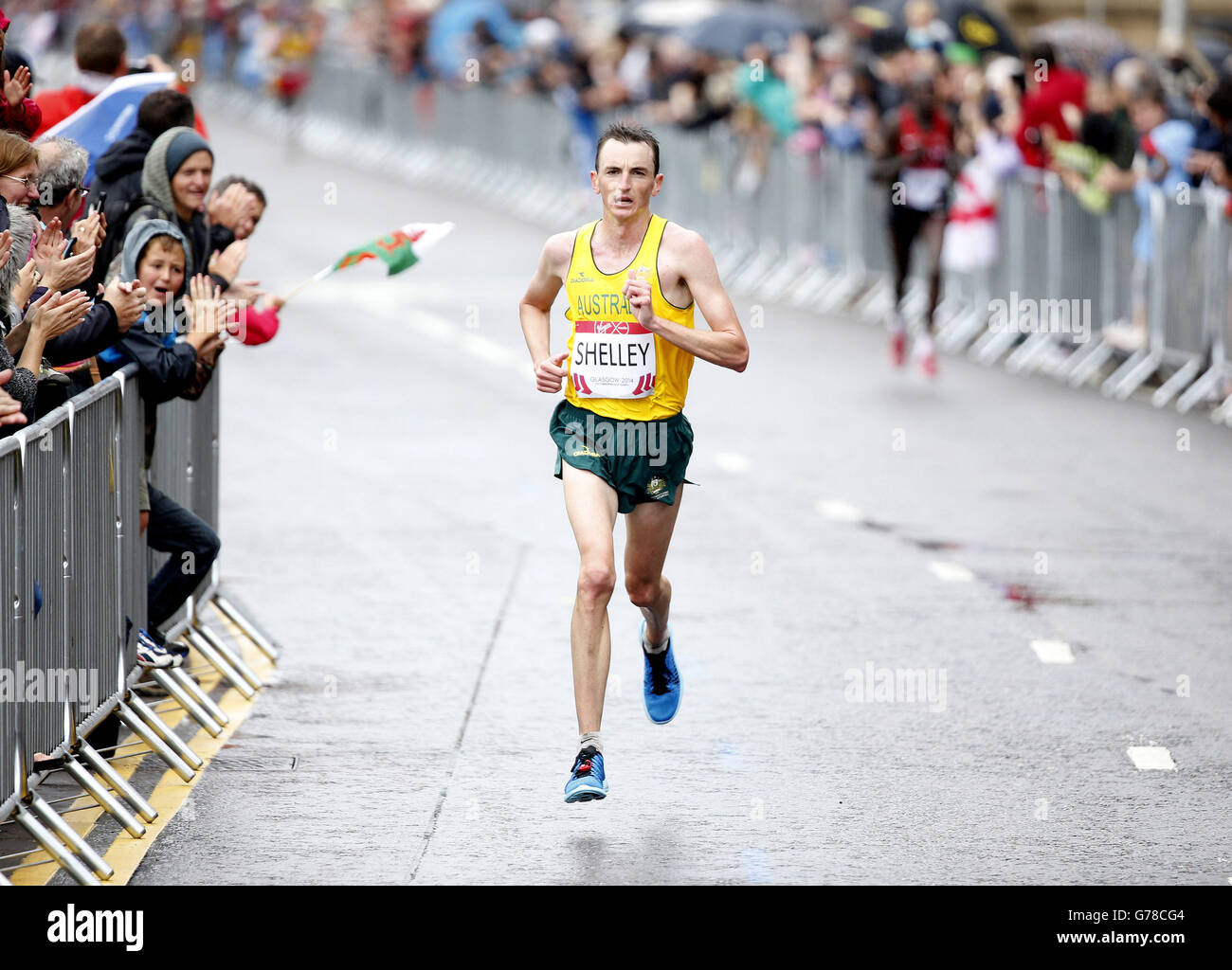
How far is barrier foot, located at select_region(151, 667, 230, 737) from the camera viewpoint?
27.5 feet

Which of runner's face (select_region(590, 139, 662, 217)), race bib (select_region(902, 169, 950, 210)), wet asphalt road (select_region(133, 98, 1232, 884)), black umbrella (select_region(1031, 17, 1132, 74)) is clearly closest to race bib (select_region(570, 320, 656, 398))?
runner's face (select_region(590, 139, 662, 217))

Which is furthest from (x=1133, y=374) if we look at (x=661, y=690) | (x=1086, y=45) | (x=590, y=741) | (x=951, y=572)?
(x=1086, y=45)

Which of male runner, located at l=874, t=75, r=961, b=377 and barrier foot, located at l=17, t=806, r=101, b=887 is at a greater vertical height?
barrier foot, located at l=17, t=806, r=101, b=887

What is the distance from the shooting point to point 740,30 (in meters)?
33.3

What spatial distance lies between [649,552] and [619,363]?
715mm

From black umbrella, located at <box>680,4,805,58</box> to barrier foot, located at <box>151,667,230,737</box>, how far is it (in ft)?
78.8

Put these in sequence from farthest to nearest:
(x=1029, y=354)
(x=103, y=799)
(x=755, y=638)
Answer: (x=1029, y=354), (x=755, y=638), (x=103, y=799)

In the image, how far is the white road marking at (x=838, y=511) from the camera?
12969 millimetres

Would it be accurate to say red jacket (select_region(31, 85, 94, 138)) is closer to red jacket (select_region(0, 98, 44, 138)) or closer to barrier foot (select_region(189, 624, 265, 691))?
red jacket (select_region(0, 98, 44, 138))

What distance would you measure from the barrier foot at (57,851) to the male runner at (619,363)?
1630mm

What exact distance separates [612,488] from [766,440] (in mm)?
8020

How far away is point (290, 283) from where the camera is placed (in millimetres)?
23125

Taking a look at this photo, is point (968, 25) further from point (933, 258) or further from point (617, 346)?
point (617, 346)

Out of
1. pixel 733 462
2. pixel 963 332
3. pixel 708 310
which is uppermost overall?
pixel 708 310
